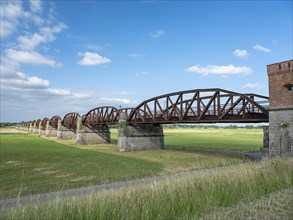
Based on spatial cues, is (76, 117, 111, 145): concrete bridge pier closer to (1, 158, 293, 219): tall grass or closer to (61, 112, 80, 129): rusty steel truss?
(61, 112, 80, 129): rusty steel truss

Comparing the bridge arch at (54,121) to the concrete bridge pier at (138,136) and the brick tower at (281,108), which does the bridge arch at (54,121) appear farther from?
the brick tower at (281,108)

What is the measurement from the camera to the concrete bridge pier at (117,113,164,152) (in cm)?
4274

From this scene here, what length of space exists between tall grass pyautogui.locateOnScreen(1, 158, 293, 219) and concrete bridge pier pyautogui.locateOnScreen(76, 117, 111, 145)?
51.9m

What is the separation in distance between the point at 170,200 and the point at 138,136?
36273 mm

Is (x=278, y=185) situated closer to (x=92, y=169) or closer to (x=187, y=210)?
(x=187, y=210)

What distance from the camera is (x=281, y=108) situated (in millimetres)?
23500

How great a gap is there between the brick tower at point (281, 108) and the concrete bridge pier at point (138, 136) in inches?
900

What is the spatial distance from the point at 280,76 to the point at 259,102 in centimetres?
463

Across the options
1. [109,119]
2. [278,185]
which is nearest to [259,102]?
[278,185]

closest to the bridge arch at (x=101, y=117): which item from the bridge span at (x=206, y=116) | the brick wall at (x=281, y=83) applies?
the bridge span at (x=206, y=116)

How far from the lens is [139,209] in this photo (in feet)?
23.6

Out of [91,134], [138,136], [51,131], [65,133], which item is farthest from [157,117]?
[51,131]

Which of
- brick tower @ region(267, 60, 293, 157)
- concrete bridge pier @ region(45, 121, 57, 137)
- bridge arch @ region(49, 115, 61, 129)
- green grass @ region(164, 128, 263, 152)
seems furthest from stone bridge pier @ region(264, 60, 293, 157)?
concrete bridge pier @ region(45, 121, 57, 137)

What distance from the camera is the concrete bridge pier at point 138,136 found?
42.7 m
